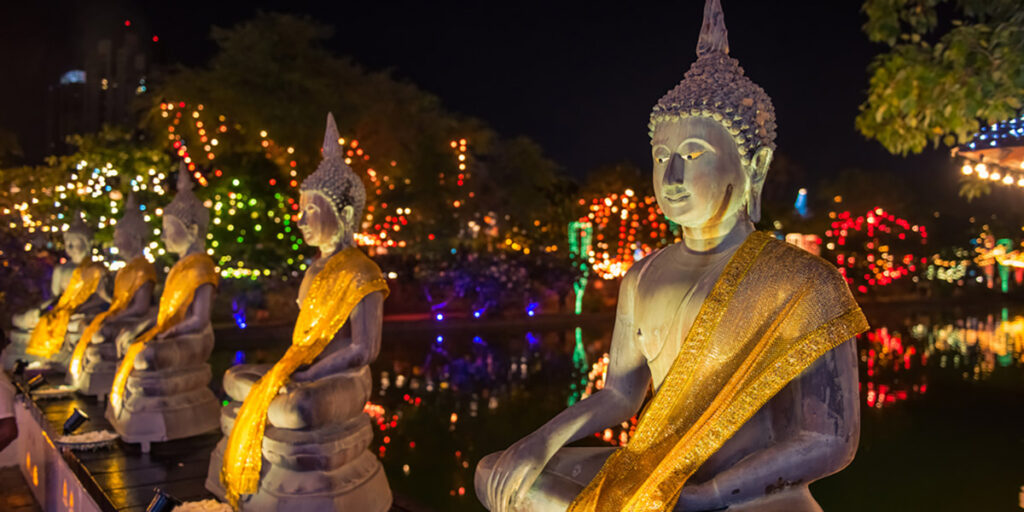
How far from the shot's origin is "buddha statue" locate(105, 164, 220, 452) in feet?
22.3

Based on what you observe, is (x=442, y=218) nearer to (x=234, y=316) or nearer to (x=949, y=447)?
(x=234, y=316)

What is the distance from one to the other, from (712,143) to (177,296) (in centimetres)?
547

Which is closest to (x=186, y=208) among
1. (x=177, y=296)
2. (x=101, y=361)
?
(x=177, y=296)

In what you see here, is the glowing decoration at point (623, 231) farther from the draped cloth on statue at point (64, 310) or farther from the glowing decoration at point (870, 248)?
the draped cloth on statue at point (64, 310)

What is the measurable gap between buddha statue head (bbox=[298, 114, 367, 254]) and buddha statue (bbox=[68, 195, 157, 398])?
11.8 feet

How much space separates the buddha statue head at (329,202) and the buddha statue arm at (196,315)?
2.14 meters

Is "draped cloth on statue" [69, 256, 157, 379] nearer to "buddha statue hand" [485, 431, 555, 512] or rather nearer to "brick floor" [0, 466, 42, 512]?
"brick floor" [0, 466, 42, 512]

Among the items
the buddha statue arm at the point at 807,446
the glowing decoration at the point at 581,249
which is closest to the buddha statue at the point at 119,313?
the buddha statue arm at the point at 807,446

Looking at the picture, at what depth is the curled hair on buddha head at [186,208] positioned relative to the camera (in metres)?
7.11

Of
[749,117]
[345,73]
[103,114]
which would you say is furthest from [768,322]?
[103,114]

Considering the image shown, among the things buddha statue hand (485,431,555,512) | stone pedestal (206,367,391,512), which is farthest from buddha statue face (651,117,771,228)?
stone pedestal (206,367,391,512)

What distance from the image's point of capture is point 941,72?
18.1ft

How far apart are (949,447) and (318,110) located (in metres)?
15.1

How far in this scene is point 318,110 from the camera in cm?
1961
